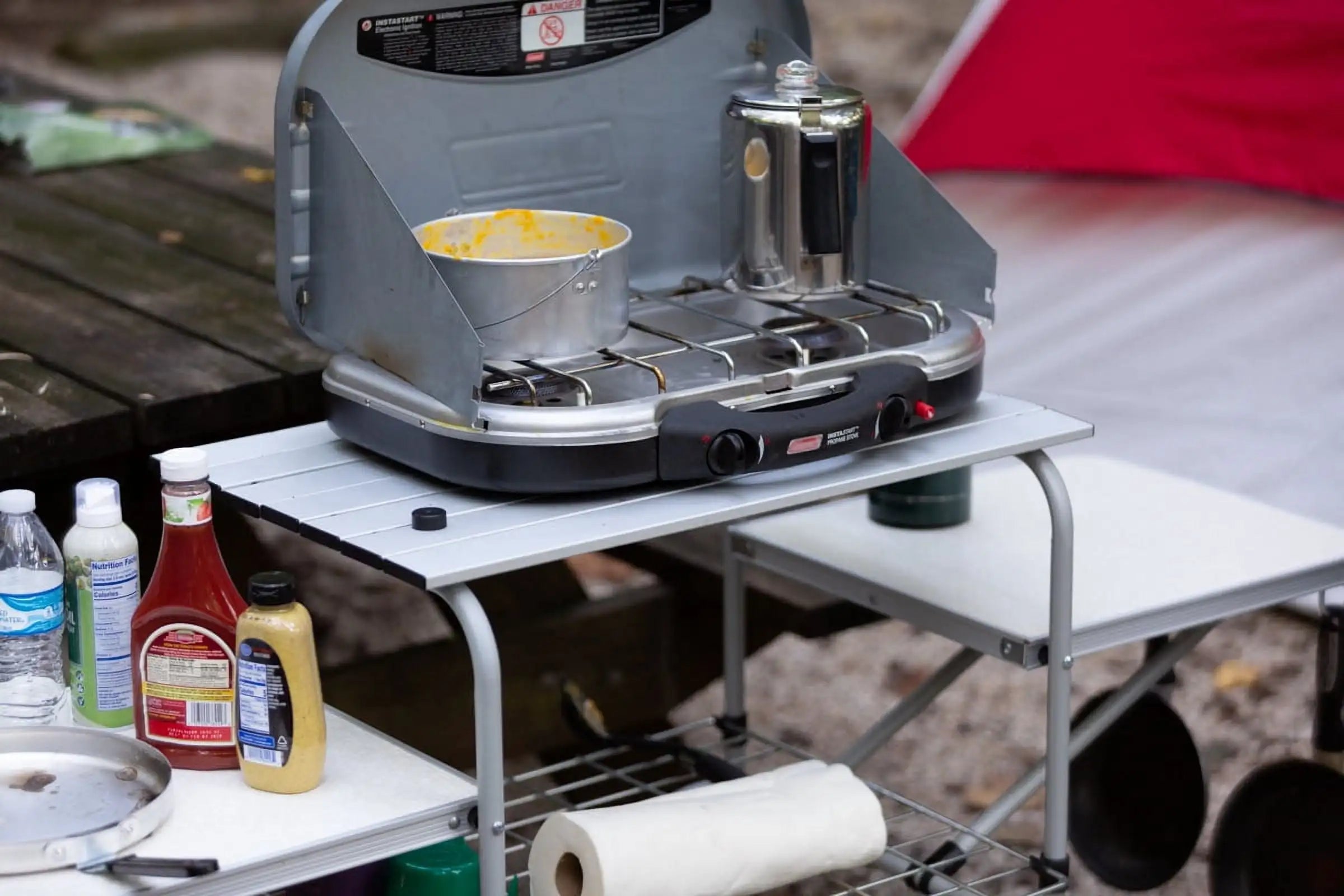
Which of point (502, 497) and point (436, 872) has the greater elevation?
point (502, 497)

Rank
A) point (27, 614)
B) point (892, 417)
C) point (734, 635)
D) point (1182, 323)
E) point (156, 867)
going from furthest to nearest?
point (1182, 323) → point (734, 635) → point (892, 417) → point (27, 614) → point (156, 867)

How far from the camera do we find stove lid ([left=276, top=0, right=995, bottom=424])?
1697mm

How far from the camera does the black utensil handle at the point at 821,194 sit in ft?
6.02

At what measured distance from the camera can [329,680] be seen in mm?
2410

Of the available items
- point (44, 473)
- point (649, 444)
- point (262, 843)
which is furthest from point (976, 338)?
point (44, 473)

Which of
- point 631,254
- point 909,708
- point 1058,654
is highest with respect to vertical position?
point 631,254

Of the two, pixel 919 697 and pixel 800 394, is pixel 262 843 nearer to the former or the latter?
pixel 800 394

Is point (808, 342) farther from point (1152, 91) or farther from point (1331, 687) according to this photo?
point (1152, 91)

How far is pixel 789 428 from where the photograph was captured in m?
1.68

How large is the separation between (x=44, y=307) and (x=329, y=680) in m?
0.58

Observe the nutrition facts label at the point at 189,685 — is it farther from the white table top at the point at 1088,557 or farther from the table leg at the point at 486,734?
the white table top at the point at 1088,557

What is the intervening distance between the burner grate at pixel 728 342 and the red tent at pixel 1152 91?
133 centimetres

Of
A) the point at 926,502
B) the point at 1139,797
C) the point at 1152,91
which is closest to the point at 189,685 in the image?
the point at 926,502

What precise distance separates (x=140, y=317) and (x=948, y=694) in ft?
5.14
